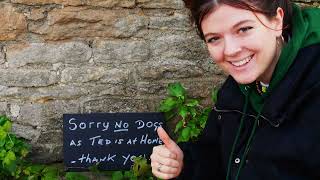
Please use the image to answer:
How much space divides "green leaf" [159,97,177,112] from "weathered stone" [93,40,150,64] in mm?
244

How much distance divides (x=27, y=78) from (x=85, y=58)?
287mm

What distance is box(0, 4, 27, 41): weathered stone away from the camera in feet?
7.75

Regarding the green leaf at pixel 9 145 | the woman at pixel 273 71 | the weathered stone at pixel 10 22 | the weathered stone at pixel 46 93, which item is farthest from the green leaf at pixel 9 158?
the woman at pixel 273 71

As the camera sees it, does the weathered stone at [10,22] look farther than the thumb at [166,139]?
Yes

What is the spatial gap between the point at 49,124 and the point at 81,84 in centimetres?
25

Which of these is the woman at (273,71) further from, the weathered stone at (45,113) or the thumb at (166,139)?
the weathered stone at (45,113)

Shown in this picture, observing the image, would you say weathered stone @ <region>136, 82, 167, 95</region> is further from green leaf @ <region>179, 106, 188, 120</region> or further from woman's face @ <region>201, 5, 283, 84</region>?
woman's face @ <region>201, 5, 283, 84</region>

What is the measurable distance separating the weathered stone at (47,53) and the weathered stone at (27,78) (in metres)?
0.04

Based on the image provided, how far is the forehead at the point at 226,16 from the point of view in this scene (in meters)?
1.46

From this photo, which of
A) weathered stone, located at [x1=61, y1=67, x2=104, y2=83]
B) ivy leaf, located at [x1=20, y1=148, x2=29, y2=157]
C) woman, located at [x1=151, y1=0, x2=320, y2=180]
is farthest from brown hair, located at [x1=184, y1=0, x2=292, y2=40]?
ivy leaf, located at [x1=20, y1=148, x2=29, y2=157]

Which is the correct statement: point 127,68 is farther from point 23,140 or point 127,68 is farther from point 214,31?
point 214,31

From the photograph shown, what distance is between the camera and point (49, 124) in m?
2.51

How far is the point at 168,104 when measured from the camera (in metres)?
2.49

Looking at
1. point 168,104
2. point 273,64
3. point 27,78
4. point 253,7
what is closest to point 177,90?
point 168,104
